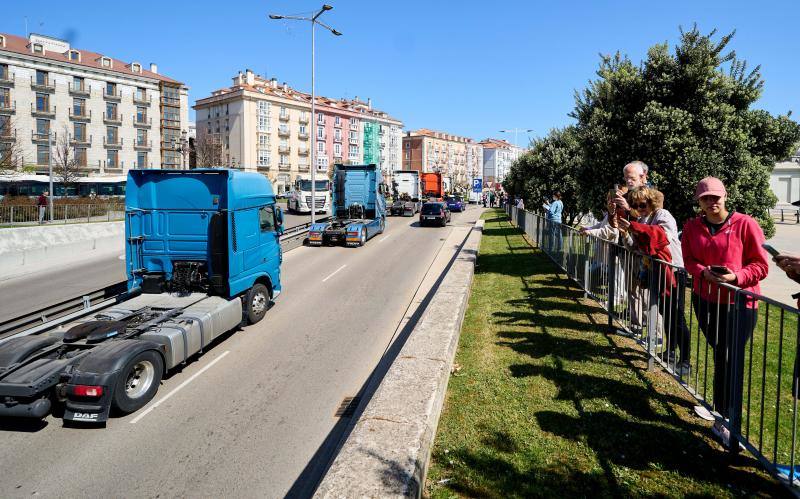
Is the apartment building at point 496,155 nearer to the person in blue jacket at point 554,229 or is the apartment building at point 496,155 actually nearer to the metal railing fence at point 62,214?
the metal railing fence at point 62,214

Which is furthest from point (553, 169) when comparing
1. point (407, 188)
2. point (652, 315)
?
point (407, 188)

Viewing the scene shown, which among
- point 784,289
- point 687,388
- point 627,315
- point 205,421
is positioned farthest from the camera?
point 784,289

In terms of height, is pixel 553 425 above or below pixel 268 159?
below

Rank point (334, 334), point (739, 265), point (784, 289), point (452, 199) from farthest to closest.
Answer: point (452, 199), point (784, 289), point (334, 334), point (739, 265)

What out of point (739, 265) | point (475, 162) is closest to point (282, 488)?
point (739, 265)

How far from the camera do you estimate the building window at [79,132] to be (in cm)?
6206

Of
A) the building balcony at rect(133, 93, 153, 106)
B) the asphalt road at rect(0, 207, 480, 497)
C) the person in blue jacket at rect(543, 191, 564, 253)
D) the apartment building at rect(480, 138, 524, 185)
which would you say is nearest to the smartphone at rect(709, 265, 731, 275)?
the asphalt road at rect(0, 207, 480, 497)

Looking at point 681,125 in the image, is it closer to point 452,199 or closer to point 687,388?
point 687,388

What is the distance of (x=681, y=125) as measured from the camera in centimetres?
979

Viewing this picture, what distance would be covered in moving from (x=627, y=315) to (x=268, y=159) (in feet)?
268

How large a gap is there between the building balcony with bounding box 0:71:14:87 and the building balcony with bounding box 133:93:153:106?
13179mm

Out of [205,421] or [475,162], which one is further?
[475,162]

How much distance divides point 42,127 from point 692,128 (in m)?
70.0

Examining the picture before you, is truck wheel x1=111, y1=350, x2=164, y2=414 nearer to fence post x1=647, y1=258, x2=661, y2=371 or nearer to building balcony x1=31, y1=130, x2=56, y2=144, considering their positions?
fence post x1=647, y1=258, x2=661, y2=371
